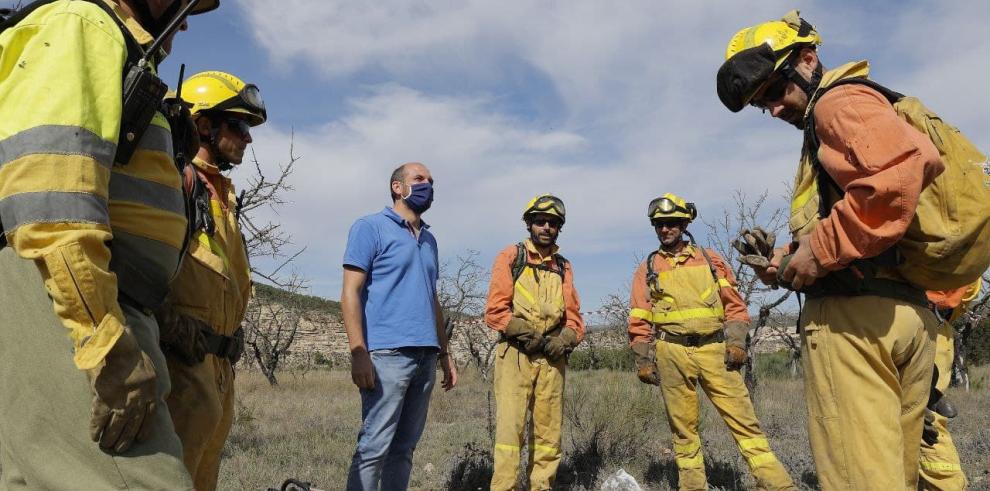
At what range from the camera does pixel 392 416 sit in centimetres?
399

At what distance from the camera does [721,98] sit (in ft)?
9.76

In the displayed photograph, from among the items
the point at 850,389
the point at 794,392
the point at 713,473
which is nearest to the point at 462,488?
the point at 713,473

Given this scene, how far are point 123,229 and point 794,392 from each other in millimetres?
14085

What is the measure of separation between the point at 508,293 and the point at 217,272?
3.32m

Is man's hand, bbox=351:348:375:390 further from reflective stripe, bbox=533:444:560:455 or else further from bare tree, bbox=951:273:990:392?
bare tree, bbox=951:273:990:392

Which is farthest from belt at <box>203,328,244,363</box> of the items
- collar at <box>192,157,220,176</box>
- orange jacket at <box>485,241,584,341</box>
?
orange jacket at <box>485,241,584,341</box>

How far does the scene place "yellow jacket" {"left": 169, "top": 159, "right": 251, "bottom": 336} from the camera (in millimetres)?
2650

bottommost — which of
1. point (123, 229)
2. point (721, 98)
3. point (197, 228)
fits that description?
point (123, 229)

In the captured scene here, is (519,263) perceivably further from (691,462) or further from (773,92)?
(773,92)

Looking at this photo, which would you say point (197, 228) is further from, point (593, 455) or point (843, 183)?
point (593, 455)

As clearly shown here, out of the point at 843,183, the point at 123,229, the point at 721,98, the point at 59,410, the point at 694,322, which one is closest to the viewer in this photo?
the point at 59,410

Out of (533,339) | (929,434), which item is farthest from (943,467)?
(533,339)

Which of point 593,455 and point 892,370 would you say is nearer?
point 892,370

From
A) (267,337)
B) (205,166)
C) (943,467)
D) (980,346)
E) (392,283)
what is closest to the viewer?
(205,166)
